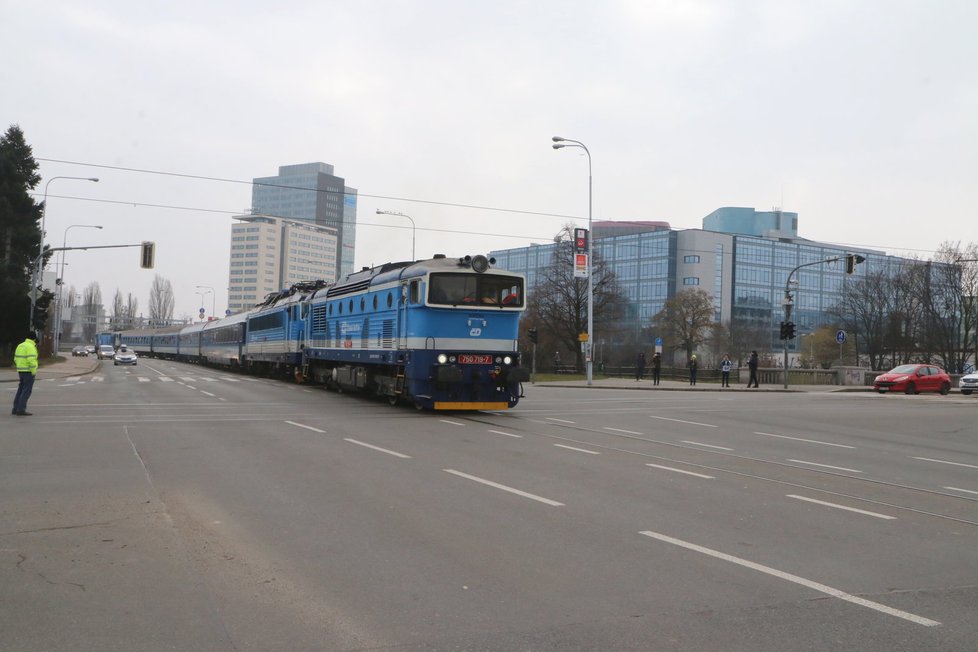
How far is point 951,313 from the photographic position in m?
61.6

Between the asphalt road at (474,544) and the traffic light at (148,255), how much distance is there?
27238mm

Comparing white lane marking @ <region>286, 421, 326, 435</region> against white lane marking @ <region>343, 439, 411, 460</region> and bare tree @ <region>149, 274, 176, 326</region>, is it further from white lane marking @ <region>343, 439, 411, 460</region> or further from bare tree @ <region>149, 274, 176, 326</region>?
bare tree @ <region>149, 274, 176, 326</region>

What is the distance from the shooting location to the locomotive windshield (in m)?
18.9

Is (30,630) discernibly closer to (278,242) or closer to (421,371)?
(421,371)

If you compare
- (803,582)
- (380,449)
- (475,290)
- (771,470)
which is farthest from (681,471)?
(475,290)

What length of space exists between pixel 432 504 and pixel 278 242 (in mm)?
134265

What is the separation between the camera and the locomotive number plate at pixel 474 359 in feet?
61.4

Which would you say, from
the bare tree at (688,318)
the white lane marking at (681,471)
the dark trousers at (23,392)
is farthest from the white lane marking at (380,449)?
the bare tree at (688,318)

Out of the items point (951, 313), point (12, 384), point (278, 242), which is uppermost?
point (278, 242)

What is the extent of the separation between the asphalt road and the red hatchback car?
2593cm

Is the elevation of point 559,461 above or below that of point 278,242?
below

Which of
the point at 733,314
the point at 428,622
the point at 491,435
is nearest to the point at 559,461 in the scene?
the point at 491,435

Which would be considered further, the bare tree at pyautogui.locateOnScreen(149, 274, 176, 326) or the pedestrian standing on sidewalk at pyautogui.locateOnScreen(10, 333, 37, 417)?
the bare tree at pyautogui.locateOnScreen(149, 274, 176, 326)

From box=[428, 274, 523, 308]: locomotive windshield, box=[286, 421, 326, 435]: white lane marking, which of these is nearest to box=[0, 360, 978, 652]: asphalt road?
box=[286, 421, 326, 435]: white lane marking
